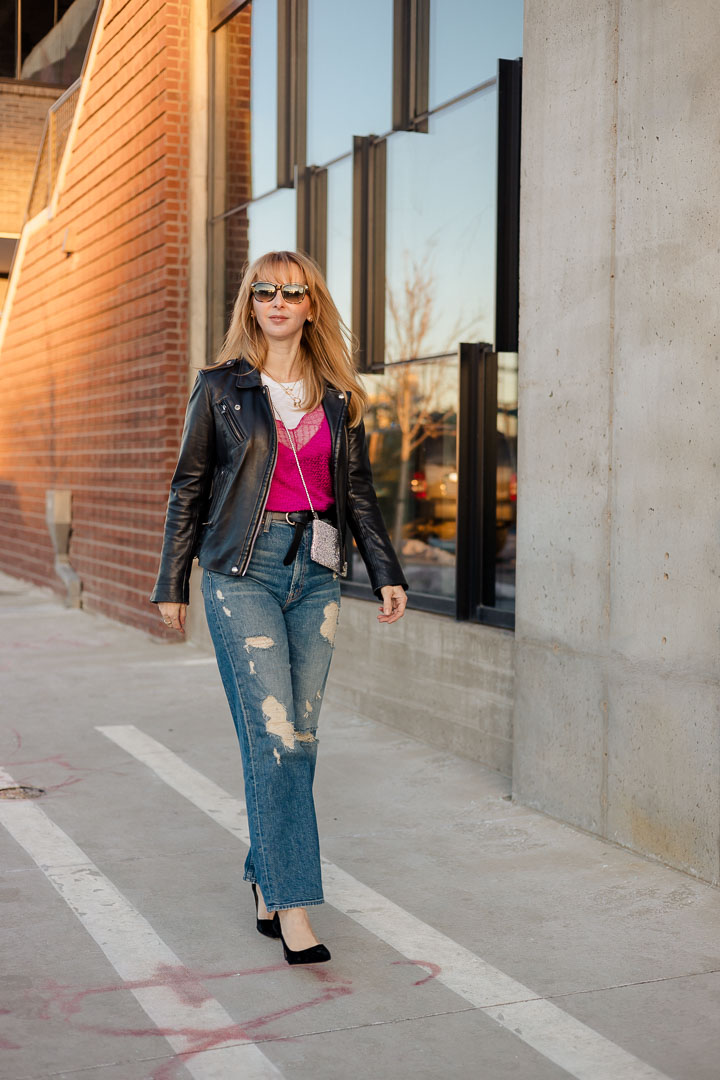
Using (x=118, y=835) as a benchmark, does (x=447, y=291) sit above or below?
above

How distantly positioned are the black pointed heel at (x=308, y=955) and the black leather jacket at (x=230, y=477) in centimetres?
111

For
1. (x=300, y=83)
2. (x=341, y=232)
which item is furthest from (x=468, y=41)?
(x=300, y=83)

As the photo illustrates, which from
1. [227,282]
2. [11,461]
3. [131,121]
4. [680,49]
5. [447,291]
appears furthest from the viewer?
[11,461]

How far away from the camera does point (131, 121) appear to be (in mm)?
11789

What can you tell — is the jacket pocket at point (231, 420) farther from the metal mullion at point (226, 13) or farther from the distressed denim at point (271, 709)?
the metal mullion at point (226, 13)

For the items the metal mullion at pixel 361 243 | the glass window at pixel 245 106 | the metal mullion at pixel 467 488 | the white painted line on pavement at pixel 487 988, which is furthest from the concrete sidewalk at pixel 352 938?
the glass window at pixel 245 106

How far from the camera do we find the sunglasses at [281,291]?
3.88 m

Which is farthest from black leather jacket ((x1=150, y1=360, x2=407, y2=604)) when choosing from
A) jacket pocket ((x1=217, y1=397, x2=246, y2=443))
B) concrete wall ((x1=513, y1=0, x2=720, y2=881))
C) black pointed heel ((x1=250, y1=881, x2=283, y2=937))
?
concrete wall ((x1=513, y1=0, x2=720, y2=881))

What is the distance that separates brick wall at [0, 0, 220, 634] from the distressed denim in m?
7.18

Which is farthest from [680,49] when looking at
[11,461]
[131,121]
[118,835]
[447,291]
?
[11,461]

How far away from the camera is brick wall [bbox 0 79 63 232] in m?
21.8

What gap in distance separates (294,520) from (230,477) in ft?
0.77

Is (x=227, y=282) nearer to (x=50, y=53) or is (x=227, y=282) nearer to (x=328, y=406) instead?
(x=328, y=406)

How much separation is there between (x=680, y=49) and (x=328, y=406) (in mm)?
1909
